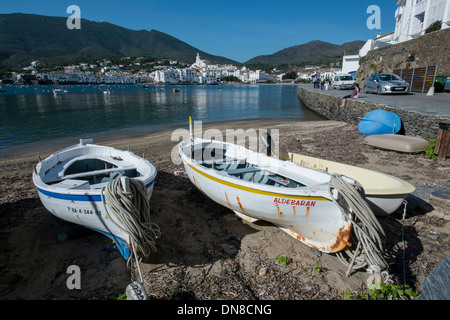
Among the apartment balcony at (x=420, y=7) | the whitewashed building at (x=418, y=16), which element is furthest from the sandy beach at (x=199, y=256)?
the apartment balcony at (x=420, y=7)

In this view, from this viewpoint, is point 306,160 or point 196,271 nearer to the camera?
point 196,271

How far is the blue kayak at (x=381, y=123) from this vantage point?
1078cm

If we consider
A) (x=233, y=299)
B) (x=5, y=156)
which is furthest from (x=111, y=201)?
(x=5, y=156)

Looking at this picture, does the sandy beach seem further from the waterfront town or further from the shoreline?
the waterfront town

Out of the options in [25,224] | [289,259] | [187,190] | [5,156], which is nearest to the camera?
[289,259]

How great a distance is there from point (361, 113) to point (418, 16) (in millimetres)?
27872

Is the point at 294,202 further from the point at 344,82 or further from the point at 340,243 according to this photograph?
the point at 344,82

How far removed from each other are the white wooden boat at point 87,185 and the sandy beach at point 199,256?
0.51 metres

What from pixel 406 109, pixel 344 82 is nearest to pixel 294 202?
pixel 406 109

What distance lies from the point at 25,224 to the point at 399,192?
296 inches

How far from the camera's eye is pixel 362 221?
11.8 ft

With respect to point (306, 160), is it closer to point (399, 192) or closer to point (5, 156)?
point (399, 192)

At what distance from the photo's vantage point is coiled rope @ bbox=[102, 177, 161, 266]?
12.1 feet

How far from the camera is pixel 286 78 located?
A: 185375 millimetres
